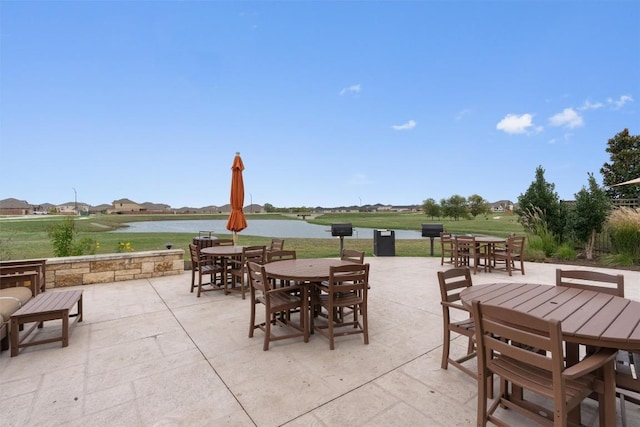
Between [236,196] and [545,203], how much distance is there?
9340 millimetres

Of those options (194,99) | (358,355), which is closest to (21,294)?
(358,355)

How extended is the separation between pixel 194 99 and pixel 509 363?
12686 millimetres

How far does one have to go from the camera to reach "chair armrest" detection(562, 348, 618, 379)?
3.93 ft

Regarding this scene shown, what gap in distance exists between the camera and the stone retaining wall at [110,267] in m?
5.12

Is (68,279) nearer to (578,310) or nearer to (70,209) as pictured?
(578,310)

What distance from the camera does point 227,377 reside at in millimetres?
2244

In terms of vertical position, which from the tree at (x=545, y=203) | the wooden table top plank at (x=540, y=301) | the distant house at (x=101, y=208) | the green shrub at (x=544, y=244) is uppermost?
the distant house at (x=101, y=208)

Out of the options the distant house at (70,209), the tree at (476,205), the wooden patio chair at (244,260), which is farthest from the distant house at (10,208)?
the tree at (476,205)

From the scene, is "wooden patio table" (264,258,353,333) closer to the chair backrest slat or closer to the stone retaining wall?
the chair backrest slat

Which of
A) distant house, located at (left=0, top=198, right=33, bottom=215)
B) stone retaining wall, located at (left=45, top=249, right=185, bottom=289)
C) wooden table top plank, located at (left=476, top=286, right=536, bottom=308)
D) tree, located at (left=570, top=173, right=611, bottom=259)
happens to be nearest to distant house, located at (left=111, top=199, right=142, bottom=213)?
distant house, located at (left=0, top=198, right=33, bottom=215)

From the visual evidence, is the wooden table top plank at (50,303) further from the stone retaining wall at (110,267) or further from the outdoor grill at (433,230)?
the outdoor grill at (433,230)

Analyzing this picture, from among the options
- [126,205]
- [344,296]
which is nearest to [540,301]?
[344,296]

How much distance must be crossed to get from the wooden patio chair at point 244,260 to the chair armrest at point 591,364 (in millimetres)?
3661

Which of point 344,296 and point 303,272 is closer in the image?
point 303,272
